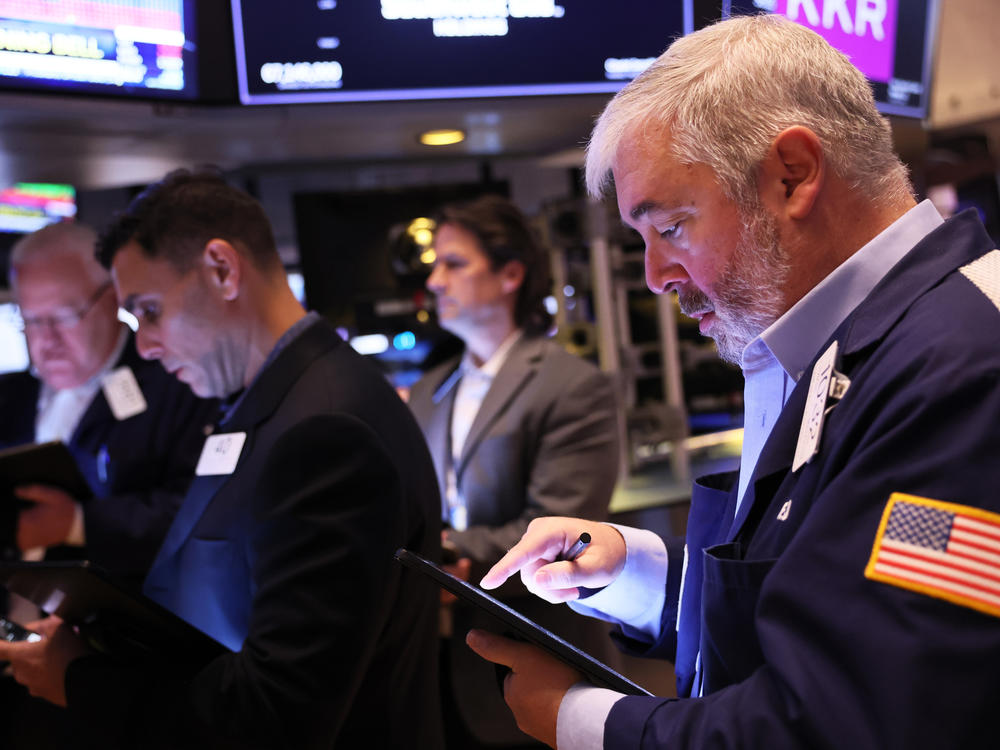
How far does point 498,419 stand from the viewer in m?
2.50

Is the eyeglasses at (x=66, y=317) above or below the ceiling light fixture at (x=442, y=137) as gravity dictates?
below

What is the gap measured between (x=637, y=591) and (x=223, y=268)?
3.19 ft

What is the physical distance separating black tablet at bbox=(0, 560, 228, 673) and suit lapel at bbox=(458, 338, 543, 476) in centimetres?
116

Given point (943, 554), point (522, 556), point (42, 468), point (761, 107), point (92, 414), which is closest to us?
point (943, 554)

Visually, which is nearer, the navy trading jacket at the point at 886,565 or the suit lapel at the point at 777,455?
the navy trading jacket at the point at 886,565

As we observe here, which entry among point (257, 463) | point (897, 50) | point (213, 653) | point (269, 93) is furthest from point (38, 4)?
point (897, 50)

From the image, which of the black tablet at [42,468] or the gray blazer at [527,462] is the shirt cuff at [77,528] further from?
the gray blazer at [527,462]

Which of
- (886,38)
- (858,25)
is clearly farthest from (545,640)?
(886,38)

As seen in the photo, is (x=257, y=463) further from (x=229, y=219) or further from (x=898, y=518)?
(x=898, y=518)

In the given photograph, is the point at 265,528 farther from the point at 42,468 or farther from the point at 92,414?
the point at 92,414

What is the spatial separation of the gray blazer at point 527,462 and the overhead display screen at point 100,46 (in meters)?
1.18

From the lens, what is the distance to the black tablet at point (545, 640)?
897 millimetres

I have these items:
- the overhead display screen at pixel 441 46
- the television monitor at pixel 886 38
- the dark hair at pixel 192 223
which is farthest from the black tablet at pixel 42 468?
the television monitor at pixel 886 38

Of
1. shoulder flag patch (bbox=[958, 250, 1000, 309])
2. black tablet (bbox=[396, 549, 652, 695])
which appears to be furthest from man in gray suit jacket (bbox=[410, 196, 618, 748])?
shoulder flag patch (bbox=[958, 250, 1000, 309])
